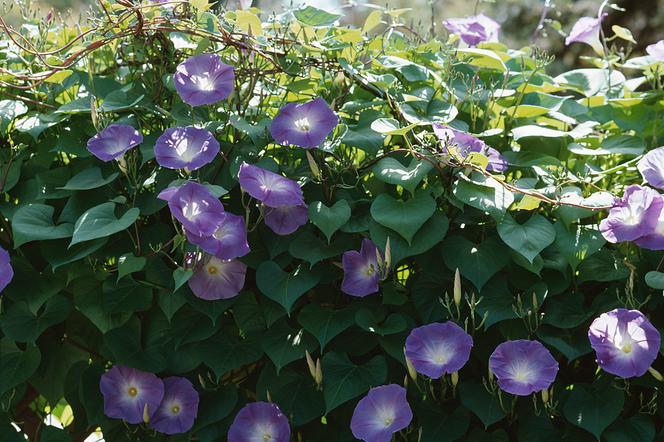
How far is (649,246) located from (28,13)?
167 centimetres

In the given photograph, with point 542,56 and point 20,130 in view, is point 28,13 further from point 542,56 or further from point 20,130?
point 542,56

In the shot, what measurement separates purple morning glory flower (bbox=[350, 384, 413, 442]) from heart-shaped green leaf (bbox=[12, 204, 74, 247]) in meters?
0.67

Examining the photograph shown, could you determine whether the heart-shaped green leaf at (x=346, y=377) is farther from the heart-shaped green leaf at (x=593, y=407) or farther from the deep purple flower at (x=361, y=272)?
the heart-shaped green leaf at (x=593, y=407)

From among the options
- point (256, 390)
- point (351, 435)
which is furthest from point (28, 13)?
point (351, 435)

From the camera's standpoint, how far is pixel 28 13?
2.20 meters

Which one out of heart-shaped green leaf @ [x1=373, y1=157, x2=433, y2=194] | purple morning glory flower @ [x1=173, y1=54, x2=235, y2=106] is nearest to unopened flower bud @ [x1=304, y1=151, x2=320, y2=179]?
heart-shaped green leaf @ [x1=373, y1=157, x2=433, y2=194]

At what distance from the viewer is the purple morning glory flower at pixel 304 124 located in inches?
65.1

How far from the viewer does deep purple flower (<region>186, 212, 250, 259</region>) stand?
1.55 m

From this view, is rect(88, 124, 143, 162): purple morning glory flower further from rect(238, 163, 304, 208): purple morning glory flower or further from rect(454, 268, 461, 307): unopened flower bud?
rect(454, 268, 461, 307): unopened flower bud

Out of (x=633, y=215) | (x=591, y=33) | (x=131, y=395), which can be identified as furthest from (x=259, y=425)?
(x=591, y=33)

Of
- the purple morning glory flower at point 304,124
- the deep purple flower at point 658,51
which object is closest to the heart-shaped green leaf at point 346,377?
the purple morning glory flower at point 304,124

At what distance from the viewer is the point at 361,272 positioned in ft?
5.27

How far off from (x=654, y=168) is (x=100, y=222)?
110cm

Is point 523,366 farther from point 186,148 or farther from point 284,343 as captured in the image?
point 186,148
